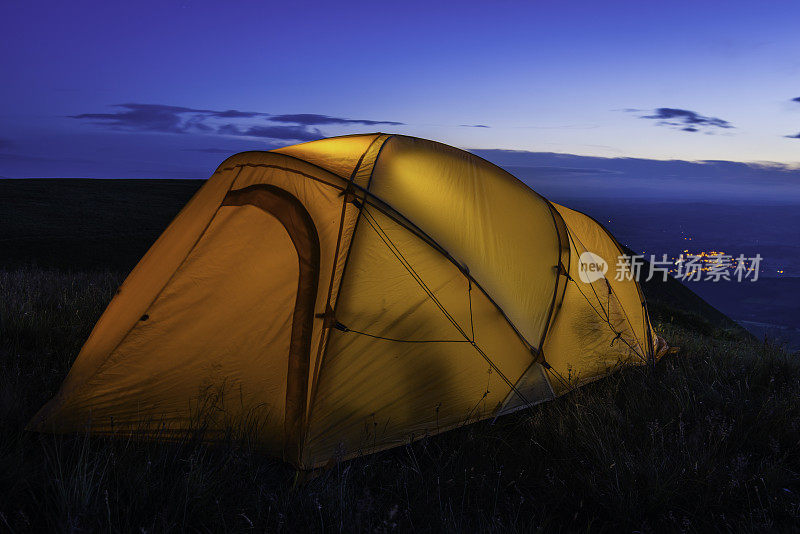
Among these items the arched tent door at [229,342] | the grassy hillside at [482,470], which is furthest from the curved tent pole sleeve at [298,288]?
the grassy hillside at [482,470]

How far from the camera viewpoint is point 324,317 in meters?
3.81

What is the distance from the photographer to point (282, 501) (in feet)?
9.16

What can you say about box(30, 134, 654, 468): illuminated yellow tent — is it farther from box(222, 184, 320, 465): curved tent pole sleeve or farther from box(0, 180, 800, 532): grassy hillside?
box(0, 180, 800, 532): grassy hillside

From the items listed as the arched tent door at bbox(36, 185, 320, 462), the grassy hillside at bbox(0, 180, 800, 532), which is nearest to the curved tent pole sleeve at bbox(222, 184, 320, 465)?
the arched tent door at bbox(36, 185, 320, 462)

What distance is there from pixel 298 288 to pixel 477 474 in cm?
197

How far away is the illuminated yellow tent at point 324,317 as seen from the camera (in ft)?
12.6

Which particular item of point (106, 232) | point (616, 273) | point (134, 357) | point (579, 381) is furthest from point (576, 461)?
point (106, 232)

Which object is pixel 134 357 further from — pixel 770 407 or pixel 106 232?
pixel 106 232

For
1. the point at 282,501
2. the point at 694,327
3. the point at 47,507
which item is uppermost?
the point at 47,507

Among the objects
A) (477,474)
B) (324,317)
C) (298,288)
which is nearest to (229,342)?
(298,288)

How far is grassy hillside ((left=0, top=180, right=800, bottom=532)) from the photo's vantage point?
266 cm

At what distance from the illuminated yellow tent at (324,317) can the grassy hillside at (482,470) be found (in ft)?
0.93

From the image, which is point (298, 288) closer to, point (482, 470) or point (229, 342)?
point (229, 342)

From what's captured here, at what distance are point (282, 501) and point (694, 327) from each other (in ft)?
62.4
